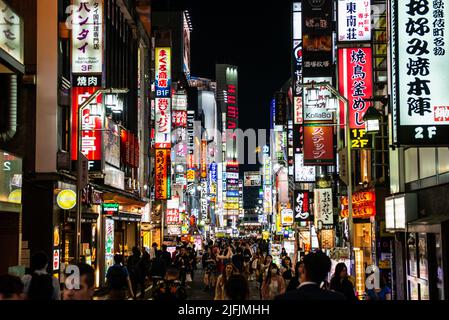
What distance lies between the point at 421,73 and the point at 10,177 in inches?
446

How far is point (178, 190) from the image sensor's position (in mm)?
72938

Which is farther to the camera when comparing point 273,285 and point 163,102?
point 163,102

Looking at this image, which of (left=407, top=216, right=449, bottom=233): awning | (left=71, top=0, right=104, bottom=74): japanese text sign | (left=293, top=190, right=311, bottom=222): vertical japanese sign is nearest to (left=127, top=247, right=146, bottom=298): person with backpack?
(left=71, top=0, right=104, bottom=74): japanese text sign

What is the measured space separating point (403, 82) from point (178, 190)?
59169 millimetres

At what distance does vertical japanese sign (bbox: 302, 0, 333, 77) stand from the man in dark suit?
95.6 ft

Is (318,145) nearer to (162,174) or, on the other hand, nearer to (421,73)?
(421,73)

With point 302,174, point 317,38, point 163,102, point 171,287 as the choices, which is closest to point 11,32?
point 171,287

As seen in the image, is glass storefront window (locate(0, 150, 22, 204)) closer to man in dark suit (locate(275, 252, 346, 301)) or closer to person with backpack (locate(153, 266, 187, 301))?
person with backpack (locate(153, 266, 187, 301))

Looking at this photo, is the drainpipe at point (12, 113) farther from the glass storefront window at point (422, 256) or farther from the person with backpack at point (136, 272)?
the glass storefront window at point (422, 256)

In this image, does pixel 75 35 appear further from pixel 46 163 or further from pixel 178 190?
pixel 178 190

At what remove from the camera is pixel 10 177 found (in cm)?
1994

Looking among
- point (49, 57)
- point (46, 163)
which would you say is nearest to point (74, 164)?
point (46, 163)

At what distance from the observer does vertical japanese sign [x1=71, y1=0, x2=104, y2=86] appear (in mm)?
26828
